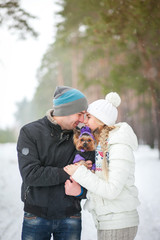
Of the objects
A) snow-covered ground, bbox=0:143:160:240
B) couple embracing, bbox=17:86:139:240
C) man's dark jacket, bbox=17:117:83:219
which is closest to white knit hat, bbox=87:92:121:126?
couple embracing, bbox=17:86:139:240

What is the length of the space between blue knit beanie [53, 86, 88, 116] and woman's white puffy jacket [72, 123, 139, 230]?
540 mm

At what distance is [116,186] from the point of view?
2400mm

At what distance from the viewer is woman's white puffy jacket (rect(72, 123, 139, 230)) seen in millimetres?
2420

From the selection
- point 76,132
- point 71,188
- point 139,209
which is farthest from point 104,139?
point 139,209

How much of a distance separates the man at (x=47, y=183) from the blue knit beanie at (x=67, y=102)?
0.18 ft

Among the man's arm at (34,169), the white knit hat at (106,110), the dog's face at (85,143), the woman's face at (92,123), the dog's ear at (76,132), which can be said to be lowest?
the man's arm at (34,169)

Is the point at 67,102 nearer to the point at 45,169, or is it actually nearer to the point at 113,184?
the point at 45,169

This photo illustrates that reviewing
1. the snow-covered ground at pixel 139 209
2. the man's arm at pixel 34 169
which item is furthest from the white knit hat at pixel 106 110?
the snow-covered ground at pixel 139 209

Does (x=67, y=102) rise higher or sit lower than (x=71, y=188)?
higher

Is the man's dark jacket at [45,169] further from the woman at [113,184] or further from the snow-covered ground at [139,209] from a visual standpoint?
the snow-covered ground at [139,209]

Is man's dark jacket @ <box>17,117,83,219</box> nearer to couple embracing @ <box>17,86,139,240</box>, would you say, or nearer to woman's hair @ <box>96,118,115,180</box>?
couple embracing @ <box>17,86,139,240</box>

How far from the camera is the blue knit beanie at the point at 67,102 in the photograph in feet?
9.43

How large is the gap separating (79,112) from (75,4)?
14006mm

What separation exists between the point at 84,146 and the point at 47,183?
53cm
